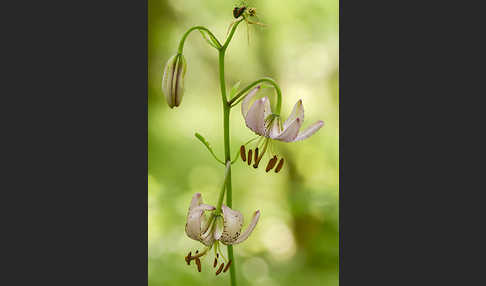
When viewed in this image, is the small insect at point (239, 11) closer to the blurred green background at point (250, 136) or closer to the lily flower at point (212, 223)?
the blurred green background at point (250, 136)

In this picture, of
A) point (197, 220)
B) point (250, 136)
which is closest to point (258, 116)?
point (197, 220)

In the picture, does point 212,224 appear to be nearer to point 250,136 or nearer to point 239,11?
point 239,11

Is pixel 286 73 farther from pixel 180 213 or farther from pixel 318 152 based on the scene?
pixel 180 213

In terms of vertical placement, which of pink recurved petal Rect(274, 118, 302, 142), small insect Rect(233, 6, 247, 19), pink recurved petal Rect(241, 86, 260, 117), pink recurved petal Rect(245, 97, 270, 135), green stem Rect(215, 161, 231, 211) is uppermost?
small insect Rect(233, 6, 247, 19)

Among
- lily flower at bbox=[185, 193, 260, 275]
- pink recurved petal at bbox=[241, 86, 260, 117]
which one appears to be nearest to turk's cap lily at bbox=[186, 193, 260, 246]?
lily flower at bbox=[185, 193, 260, 275]

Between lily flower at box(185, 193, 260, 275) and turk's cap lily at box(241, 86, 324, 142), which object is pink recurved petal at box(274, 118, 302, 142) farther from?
lily flower at box(185, 193, 260, 275)

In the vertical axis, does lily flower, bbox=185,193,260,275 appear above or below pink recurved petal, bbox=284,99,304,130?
below

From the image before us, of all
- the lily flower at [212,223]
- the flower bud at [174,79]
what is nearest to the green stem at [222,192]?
the lily flower at [212,223]
